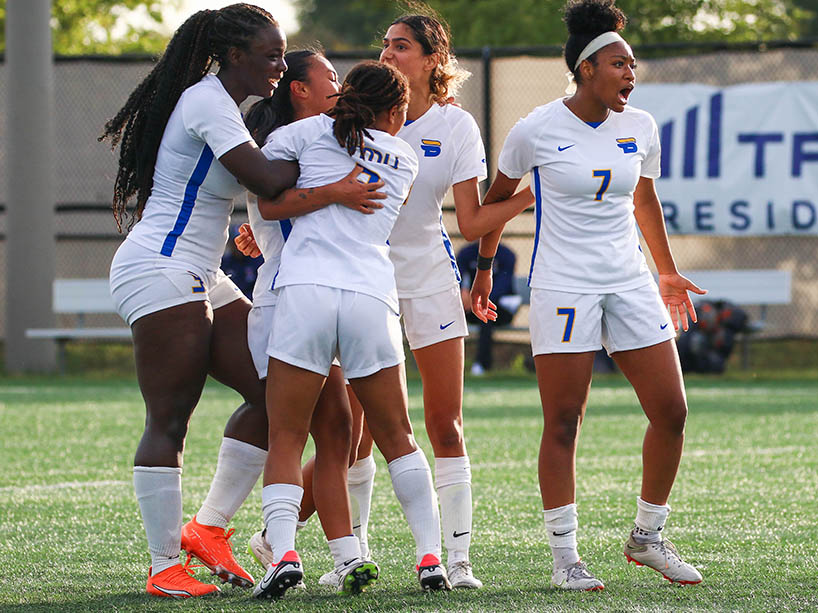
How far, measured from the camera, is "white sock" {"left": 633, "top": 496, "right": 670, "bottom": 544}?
466cm

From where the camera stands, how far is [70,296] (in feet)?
52.9

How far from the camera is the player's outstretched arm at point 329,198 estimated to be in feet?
14.0

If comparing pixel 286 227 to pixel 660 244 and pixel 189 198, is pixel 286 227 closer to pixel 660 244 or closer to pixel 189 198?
pixel 189 198

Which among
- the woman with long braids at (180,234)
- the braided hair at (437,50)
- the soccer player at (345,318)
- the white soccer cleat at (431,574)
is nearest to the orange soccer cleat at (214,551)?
the woman with long braids at (180,234)

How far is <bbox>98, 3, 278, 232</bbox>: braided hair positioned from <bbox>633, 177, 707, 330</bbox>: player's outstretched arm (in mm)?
1489

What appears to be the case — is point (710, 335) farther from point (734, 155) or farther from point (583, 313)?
point (583, 313)

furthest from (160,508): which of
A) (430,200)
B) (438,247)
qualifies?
(430,200)

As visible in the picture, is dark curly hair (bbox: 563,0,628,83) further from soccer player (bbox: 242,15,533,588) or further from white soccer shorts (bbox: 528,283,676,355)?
white soccer shorts (bbox: 528,283,676,355)

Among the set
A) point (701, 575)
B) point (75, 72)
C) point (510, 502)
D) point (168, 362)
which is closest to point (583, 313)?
point (701, 575)

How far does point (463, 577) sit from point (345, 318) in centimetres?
105

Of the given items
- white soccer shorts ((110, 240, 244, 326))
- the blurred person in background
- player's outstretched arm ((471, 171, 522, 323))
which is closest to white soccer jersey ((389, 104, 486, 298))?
player's outstretched arm ((471, 171, 522, 323))

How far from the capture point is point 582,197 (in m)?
4.60

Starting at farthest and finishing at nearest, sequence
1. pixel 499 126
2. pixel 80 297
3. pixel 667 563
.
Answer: pixel 499 126
pixel 80 297
pixel 667 563

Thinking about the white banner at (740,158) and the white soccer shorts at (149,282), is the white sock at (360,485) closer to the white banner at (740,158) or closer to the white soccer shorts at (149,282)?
the white soccer shorts at (149,282)
